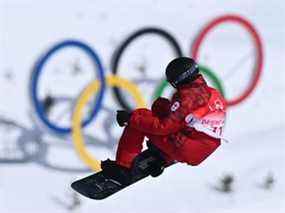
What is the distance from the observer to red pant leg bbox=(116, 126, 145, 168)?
19.5 ft

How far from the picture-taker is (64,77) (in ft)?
47.5

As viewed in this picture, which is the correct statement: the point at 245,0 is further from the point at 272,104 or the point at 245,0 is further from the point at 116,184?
the point at 116,184

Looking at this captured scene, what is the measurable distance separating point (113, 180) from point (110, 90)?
9114 millimetres

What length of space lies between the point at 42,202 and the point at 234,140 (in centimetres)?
359

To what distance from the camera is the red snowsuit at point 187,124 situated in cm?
561

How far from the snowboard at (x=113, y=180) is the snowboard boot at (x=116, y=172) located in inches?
0.7

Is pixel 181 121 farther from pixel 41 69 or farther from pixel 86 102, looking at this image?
pixel 86 102

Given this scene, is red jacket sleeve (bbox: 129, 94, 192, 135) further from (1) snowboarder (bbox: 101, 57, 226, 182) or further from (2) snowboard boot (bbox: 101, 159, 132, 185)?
(2) snowboard boot (bbox: 101, 159, 132, 185)

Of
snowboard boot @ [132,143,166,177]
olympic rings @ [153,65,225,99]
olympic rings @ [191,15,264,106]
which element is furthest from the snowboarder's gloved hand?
olympic rings @ [191,15,264,106]

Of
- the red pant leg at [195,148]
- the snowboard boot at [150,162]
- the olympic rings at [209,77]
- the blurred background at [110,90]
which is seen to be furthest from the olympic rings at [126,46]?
the red pant leg at [195,148]

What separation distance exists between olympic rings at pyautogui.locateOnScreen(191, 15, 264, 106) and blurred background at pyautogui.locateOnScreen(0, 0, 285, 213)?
0.08m

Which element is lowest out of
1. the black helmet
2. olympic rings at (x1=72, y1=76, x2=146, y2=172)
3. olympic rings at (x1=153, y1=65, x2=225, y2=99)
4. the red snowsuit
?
the red snowsuit

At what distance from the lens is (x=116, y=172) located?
5988 mm

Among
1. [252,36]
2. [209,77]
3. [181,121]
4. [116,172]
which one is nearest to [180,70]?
[181,121]
